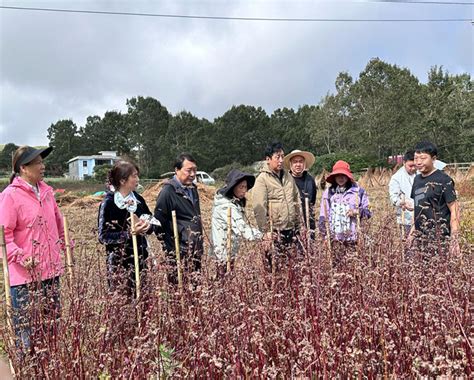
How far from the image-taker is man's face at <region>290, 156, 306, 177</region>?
15.8 ft

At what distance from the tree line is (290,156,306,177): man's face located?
1169 inches

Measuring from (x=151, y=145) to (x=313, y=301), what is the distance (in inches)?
2169

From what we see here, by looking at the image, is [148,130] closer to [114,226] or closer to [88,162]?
[88,162]

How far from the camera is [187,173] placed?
3.76 m

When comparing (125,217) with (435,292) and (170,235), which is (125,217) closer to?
(170,235)

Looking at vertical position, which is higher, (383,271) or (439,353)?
(383,271)

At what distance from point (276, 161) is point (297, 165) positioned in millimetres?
684

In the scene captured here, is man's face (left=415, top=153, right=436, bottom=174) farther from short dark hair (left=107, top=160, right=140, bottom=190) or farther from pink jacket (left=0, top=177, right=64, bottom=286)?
pink jacket (left=0, top=177, right=64, bottom=286)

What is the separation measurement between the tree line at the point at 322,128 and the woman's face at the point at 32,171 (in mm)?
31808

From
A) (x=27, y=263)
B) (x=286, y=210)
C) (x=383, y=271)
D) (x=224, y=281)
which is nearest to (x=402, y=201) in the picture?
(x=286, y=210)

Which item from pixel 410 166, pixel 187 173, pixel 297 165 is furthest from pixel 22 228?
pixel 410 166

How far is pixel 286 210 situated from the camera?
4.17m

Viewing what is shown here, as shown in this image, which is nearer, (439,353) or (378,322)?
(439,353)

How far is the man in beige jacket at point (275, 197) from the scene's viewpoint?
414cm
